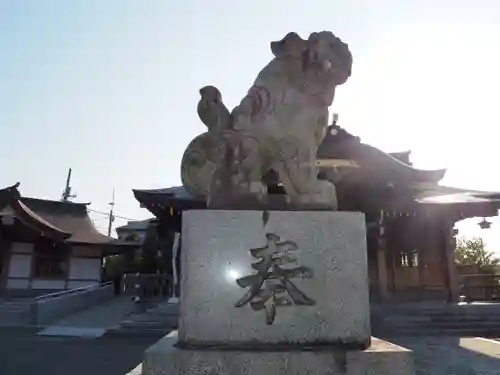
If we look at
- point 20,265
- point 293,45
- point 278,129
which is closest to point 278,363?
point 278,129

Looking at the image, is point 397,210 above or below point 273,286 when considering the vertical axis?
above

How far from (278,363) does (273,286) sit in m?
0.42

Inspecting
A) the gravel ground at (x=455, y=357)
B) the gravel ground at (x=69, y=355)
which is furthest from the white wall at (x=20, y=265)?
the gravel ground at (x=455, y=357)

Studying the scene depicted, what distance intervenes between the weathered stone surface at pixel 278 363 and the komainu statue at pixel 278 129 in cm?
90

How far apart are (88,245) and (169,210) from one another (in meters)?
10.4

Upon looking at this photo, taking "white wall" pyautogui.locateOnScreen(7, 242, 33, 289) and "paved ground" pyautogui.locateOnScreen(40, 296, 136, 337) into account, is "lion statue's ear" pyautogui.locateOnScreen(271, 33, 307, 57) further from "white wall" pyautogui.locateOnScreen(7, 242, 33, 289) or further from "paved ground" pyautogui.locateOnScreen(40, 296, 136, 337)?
"white wall" pyautogui.locateOnScreen(7, 242, 33, 289)

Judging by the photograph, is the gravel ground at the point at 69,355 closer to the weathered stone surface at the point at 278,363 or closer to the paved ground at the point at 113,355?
the paved ground at the point at 113,355

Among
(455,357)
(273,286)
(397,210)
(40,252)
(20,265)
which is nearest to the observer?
(273,286)

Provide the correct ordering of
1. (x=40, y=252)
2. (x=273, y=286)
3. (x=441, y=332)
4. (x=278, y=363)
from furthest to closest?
1. (x=40, y=252)
2. (x=441, y=332)
3. (x=273, y=286)
4. (x=278, y=363)

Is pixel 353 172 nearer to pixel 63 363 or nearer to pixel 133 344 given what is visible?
A: pixel 133 344

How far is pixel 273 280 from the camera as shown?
2451mm

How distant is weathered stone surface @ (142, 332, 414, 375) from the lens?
219 centimetres

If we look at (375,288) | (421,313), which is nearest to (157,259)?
(375,288)

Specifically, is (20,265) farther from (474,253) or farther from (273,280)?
(474,253)
